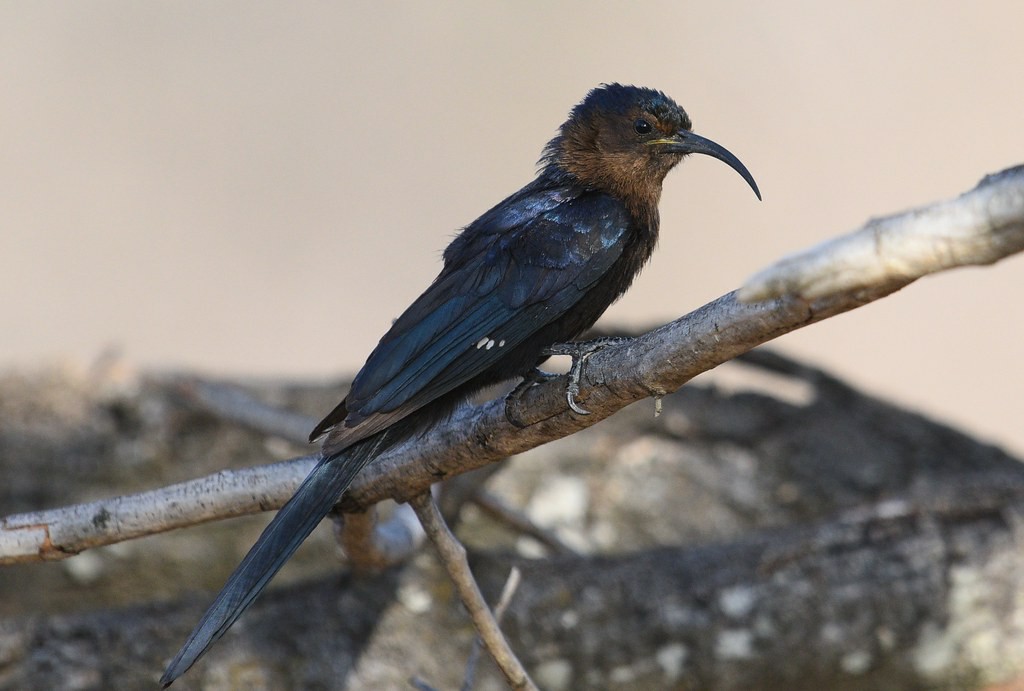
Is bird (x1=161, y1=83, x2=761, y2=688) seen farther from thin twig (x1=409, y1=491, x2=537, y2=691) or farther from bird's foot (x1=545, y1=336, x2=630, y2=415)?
thin twig (x1=409, y1=491, x2=537, y2=691)

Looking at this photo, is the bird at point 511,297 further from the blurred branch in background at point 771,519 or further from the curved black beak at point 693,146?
the blurred branch in background at point 771,519

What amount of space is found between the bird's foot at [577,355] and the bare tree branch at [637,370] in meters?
0.02

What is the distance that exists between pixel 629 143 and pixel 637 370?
121 centimetres

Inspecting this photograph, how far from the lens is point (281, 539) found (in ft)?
8.24

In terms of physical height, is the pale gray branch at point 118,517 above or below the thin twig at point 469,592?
above

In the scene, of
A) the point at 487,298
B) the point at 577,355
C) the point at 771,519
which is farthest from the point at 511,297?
the point at 771,519

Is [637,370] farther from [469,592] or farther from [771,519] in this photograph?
[771,519]

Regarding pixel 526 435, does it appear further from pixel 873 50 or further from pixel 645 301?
pixel 873 50

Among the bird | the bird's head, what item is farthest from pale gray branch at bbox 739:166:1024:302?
the bird's head

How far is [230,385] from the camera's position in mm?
4676

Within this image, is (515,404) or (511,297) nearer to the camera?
(515,404)

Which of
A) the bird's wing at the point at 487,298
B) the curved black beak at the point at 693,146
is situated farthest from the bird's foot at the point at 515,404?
the curved black beak at the point at 693,146

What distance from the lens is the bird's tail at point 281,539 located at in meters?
2.39

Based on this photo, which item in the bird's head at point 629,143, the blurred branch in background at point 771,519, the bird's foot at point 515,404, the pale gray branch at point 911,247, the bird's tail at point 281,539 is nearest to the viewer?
the pale gray branch at point 911,247
